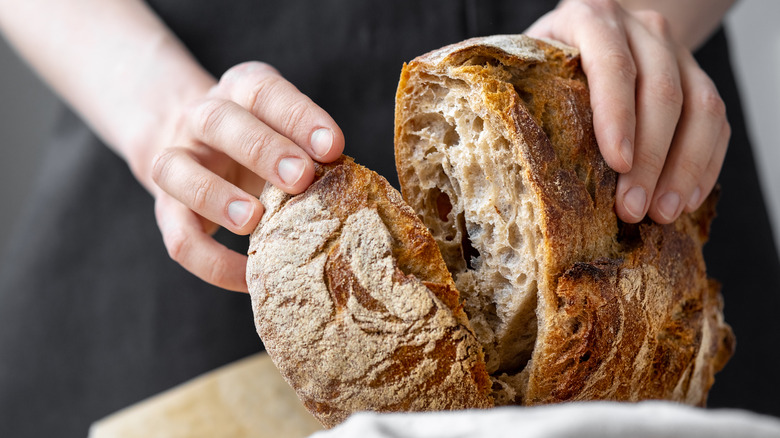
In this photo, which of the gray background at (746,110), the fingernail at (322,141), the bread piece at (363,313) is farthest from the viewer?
the gray background at (746,110)

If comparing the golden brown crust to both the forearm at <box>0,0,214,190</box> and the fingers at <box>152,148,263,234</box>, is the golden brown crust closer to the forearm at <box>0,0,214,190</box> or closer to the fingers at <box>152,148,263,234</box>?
the fingers at <box>152,148,263,234</box>

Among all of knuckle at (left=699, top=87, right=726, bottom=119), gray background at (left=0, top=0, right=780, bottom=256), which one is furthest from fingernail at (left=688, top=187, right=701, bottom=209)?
gray background at (left=0, top=0, right=780, bottom=256)

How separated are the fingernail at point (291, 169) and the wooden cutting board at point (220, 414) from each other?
2.47 feet

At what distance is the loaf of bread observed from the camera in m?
0.84

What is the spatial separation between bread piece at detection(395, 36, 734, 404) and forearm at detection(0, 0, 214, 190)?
69cm

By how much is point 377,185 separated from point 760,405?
1478 mm

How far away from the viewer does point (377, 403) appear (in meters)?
0.85

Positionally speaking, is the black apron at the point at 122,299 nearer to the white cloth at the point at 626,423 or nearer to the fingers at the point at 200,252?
the fingers at the point at 200,252

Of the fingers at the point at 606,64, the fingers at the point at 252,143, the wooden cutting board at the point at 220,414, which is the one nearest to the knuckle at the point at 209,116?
the fingers at the point at 252,143

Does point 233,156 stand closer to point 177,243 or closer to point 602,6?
point 177,243

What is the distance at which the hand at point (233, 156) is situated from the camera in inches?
37.6

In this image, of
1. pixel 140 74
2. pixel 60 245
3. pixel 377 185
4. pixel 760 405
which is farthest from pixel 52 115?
pixel 760 405

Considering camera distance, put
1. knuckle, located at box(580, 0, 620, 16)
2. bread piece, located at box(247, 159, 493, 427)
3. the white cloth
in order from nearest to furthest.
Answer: the white cloth, bread piece, located at box(247, 159, 493, 427), knuckle, located at box(580, 0, 620, 16)

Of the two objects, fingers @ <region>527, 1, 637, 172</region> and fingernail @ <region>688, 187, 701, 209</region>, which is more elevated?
fingers @ <region>527, 1, 637, 172</region>
